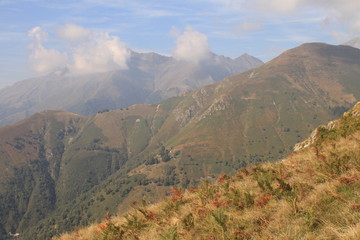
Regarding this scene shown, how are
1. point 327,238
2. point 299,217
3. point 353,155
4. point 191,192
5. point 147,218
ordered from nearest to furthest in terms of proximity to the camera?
point 327,238 → point 299,217 → point 147,218 → point 353,155 → point 191,192

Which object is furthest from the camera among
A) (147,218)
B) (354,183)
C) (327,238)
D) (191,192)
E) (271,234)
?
(191,192)

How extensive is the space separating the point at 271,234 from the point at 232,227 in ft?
5.00

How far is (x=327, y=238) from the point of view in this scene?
298 inches

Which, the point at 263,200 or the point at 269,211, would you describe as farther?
the point at 263,200

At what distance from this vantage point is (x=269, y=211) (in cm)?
1084

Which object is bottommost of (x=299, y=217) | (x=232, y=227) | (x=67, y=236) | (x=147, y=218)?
(x=67, y=236)

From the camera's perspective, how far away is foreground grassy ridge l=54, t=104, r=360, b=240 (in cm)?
859

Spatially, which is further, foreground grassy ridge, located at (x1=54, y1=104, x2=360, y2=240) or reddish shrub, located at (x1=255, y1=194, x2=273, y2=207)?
reddish shrub, located at (x1=255, y1=194, x2=273, y2=207)

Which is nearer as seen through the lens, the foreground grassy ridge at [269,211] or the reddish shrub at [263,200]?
the foreground grassy ridge at [269,211]

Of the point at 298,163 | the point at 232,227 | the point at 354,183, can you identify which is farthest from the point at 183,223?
the point at 298,163

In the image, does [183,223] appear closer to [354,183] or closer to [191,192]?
[191,192]

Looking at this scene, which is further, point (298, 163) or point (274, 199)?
point (298, 163)

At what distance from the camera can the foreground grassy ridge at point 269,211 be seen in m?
8.59

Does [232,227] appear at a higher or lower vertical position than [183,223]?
higher
